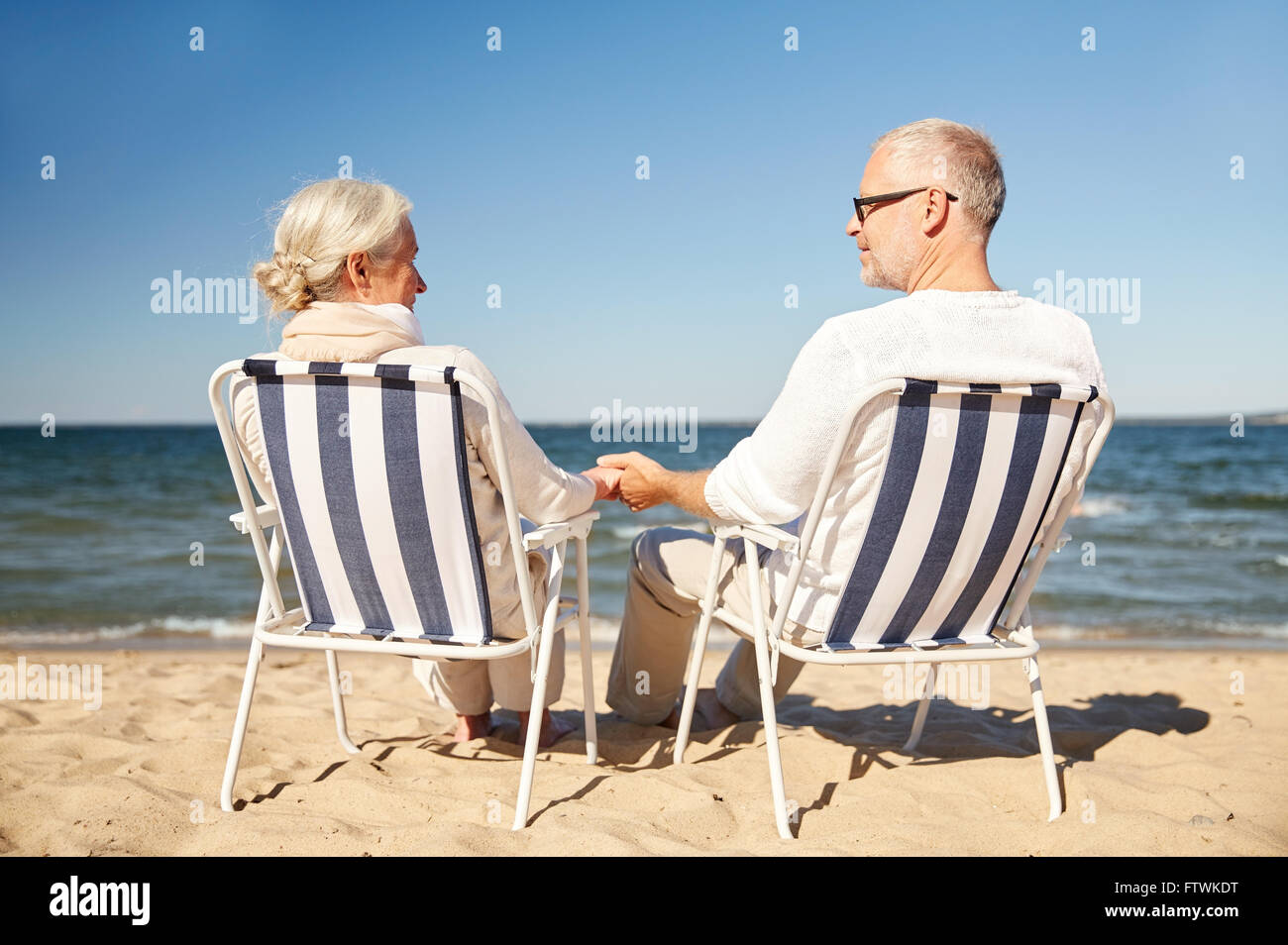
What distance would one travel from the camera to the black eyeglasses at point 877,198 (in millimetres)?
2320

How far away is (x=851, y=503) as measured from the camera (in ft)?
7.37

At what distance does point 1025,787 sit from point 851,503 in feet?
3.59

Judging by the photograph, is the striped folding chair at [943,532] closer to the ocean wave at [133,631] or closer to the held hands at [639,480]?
the held hands at [639,480]

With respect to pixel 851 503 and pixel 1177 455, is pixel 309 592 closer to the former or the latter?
pixel 851 503

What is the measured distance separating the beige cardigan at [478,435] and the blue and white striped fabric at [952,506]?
822 millimetres

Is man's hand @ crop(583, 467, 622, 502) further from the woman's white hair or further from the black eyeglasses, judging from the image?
the black eyeglasses

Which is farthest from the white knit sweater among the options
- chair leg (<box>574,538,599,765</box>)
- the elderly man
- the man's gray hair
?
chair leg (<box>574,538,599,765</box>)

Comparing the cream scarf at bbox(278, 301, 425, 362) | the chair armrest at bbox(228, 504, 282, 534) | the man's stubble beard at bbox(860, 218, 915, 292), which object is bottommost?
the chair armrest at bbox(228, 504, 282, 534)

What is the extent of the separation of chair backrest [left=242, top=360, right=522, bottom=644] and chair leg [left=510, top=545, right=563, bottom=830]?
15cm

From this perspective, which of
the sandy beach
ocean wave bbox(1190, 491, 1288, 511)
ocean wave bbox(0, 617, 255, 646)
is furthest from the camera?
ocean wave bbox(1190, 491, 1288, 511)

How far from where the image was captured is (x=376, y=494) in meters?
2.21

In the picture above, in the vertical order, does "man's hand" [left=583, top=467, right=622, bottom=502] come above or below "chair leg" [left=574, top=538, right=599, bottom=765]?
above

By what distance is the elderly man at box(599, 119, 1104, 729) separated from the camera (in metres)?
2.10
